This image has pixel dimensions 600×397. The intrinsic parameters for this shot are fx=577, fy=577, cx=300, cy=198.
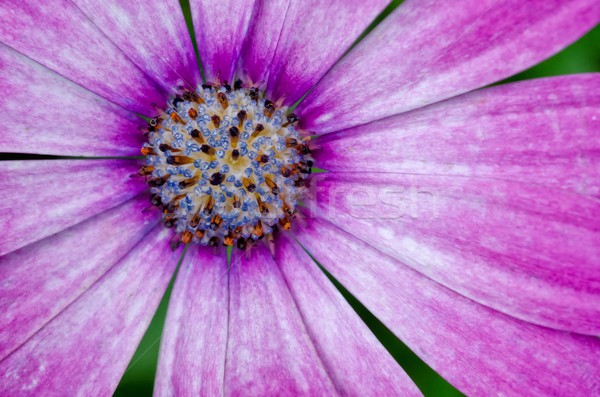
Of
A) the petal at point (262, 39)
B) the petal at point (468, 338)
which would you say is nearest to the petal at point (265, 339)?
the petal at point (468, 338)

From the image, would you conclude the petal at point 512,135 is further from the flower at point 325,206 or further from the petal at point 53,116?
the petal at point 53,116

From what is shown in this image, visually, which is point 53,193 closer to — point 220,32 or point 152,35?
point 152,35

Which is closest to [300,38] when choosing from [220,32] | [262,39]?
[262,39]

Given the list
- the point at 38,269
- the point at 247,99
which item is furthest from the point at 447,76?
the point at 38,269

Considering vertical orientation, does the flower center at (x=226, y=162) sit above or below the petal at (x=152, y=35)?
below

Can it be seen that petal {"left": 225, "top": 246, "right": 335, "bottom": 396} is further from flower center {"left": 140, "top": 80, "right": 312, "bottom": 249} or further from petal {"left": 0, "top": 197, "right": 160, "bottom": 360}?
petal {"left": 0, "top": 197, "right": 160, "bottom": 360}
